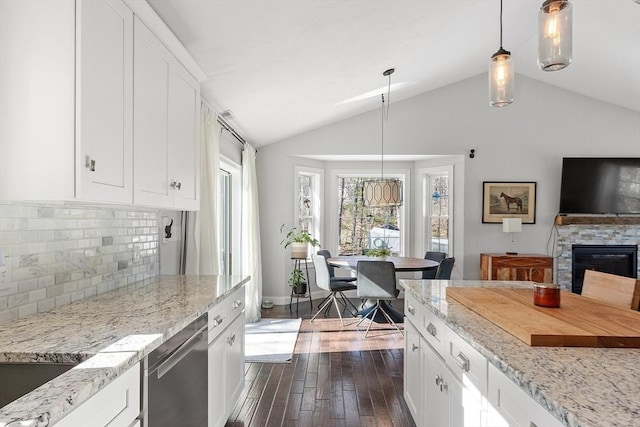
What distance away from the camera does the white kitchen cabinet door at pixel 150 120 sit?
1.80 meters

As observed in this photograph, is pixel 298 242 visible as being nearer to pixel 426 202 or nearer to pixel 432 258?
pixel 432 258

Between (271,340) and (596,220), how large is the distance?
4743 millimetres

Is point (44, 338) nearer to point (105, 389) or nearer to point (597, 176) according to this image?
point (105, 389)

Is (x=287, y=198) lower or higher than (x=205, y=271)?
higher

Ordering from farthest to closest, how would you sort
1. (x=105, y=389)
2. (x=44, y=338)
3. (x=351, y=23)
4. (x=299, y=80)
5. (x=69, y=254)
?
(x=299, y=80) < (x=351, y=23) < (x=69, y=254) < (x=44, y=338) < (x=105, y=389)

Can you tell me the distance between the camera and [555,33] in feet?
5.62

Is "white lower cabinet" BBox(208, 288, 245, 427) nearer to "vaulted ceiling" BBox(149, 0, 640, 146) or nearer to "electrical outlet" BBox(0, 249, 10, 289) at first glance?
"electrical outlet" BBox(0, 249, 10, 289)

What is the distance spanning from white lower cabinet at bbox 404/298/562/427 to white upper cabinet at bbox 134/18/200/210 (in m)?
1.53

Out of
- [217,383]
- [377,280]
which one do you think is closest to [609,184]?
[377,280]

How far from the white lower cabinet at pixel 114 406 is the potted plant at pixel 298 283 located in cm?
447

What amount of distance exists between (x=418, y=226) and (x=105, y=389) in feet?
18.8

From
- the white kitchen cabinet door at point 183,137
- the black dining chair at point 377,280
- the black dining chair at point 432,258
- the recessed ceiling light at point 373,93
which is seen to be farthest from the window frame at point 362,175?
the white kitchen cabinet door at point 183,137

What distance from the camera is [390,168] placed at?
646 centimetres

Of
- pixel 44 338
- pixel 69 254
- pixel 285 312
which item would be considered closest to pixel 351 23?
pixel 69 254
